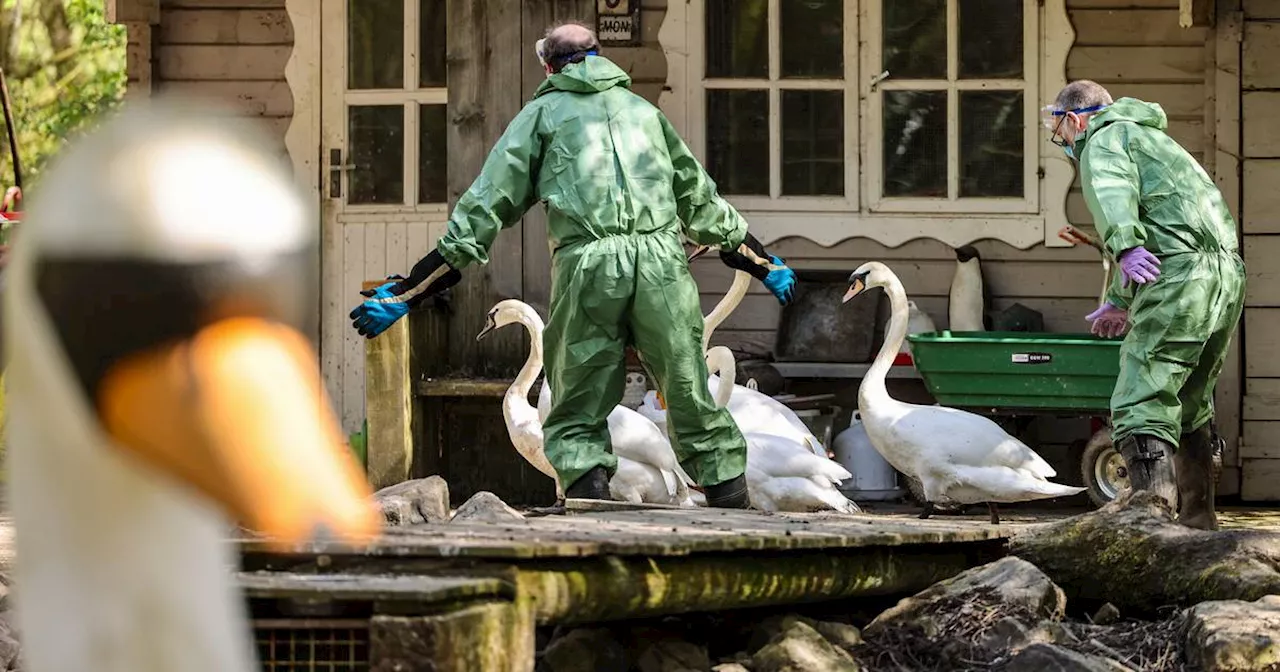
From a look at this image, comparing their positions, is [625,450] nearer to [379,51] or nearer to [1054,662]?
[379,51]

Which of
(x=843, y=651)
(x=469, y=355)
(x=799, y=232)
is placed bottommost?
(x=843, y=651)

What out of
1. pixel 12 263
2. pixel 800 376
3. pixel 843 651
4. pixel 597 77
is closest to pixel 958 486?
pixel 800 376

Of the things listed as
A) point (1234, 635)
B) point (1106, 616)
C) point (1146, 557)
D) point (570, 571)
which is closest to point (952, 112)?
point (1146, 557)

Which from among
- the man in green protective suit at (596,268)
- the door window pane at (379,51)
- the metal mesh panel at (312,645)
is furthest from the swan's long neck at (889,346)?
the metal mesh panel at (312,645)

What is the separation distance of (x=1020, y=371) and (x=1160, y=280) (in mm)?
1571

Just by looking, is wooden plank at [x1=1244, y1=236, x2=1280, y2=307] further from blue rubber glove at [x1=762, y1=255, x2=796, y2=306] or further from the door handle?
the door handle

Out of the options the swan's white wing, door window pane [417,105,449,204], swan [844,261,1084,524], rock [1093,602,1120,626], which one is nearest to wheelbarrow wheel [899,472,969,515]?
swan [844,261,1084,524]

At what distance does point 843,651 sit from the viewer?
5.15m

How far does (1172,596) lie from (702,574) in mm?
1715

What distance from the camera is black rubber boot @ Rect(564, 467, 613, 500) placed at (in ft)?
24.8

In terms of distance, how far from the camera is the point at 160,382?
142 cm

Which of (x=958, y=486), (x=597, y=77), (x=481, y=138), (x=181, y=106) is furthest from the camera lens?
(x=481, y=138)

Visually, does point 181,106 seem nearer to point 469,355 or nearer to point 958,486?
point 958,486

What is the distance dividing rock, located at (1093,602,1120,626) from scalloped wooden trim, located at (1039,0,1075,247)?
448cm
